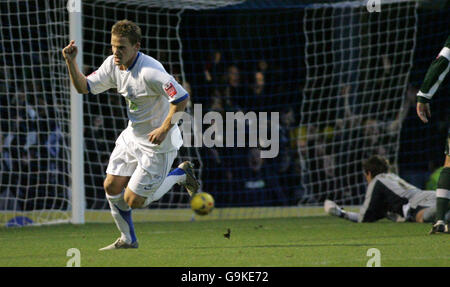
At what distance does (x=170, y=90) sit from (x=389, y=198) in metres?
4.14

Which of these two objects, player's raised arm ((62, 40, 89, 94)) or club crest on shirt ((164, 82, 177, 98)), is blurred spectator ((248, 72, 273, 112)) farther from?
club crest on shirt ((164, 82, 177, 98))

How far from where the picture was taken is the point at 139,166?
276 inches

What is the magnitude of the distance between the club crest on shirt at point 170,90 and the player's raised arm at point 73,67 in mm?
753

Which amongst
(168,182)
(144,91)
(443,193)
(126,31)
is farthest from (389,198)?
(126,31)

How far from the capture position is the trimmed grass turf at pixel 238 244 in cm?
597

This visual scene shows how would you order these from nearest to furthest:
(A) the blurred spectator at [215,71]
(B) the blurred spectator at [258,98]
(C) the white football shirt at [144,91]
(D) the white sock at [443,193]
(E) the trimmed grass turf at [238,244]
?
(E) the trimmed grass turf at [238,244] → (C) the white football shirt at [144,91] → (D) the white sock at [443,193] → (B) the blurred spectator at [258,98] → (A) the blurred spectator at [215,71]

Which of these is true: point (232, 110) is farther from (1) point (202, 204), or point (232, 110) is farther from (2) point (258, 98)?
(1) point (202, 204)

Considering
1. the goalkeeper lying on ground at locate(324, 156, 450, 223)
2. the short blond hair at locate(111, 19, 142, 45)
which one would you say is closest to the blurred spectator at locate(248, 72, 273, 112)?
the goalkeeper lying on ground at locate(324, 156, 450, 223)

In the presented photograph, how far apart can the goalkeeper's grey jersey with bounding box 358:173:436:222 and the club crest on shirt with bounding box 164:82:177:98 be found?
12.8 ft

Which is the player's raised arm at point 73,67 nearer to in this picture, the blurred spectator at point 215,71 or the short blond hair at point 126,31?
the short blond hair at point 126,31

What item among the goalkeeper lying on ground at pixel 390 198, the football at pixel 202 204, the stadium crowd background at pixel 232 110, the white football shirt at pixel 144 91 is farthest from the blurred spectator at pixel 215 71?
the white football shirt at pixel 144 91

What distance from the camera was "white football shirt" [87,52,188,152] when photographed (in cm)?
680
